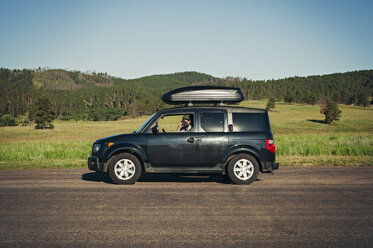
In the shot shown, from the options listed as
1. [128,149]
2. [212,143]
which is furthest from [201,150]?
[128,149]

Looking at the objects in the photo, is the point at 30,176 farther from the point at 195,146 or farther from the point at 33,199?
the point at 195,146

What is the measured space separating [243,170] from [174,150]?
183cm

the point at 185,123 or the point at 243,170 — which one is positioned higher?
the point at 185,123

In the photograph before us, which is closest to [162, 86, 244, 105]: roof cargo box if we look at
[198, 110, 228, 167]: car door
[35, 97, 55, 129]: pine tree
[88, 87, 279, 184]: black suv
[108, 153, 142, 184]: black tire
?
[88, 87, 279, 184]: black suv

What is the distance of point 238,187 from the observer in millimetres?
7496

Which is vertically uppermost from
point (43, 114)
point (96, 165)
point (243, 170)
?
point (43, 114)

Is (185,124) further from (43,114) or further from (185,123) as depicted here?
(43,114)

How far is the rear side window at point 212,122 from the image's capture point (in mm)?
8016

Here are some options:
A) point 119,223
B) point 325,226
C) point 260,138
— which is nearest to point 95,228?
point 119,223

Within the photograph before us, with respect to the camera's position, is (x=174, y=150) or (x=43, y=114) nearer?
(x=174, y=150)

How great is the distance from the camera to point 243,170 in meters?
7.90

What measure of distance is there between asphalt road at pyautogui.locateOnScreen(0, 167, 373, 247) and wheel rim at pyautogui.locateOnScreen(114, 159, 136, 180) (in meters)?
0.34

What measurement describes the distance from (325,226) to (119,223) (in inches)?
121

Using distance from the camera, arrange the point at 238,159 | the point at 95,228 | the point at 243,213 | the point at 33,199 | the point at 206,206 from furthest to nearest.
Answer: the point at 238,159, the point at 33,199, the point at 206,206, the point at 243,213, the point at 95,228
